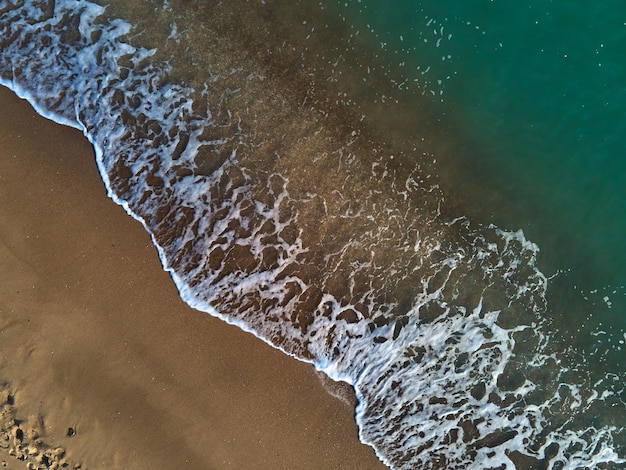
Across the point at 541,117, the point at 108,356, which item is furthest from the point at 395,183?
the point at 108,356

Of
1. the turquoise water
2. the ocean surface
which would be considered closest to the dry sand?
the ocean surface

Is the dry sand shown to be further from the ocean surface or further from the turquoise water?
the turquoise water

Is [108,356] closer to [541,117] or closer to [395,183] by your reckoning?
[395,183]

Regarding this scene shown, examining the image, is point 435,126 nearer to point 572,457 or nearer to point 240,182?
point 240,182

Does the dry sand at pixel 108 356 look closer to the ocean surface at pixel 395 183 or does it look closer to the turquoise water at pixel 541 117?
the ocean surface at pixel 395 183

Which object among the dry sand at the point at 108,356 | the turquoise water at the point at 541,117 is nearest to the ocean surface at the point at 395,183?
the turquoise water at the point at 541,117
